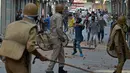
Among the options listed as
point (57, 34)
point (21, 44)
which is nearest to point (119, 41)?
point (57, 34)

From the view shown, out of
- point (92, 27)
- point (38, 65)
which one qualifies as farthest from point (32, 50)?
point (92, 27)

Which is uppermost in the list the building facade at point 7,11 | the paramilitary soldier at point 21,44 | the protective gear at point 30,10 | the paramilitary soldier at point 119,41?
the protective gear at point 30,10

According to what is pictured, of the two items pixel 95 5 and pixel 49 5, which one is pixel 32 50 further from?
pixel 95 5

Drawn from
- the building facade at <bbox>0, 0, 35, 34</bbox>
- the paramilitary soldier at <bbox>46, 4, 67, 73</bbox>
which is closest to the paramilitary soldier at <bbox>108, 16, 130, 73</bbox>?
the paramilitary soldier at <bbox>46, 4, 67, 73</bbox>

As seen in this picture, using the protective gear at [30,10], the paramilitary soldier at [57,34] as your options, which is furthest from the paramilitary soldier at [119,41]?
the protective gear at [30,10]

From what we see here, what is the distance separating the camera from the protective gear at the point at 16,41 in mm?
6496

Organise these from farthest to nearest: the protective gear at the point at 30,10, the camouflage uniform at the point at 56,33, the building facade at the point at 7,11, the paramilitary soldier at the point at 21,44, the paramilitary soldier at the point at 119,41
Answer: the building facade at the point at 7,11
the camouflage uniform at the point at 56,33
the paramilitary soldier at the point at 119,41
the protective gear at the point at 30,10
the paramilitary soldier at the point at 21,44

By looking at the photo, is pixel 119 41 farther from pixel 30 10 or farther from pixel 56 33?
pixel 30 10

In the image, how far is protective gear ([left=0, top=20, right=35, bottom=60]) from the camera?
6496mm

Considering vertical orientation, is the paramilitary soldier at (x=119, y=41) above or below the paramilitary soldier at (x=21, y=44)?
below

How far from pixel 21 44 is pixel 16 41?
0.09 meters

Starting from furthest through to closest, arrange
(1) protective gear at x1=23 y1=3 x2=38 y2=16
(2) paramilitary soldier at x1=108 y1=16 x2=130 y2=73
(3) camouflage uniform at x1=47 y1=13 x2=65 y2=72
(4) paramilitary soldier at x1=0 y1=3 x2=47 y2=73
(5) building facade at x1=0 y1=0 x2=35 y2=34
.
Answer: (5) building facade at x1=0 y1=0 x2=35 y2=34, (3) camouflage uniform at x1=47 y1=13 x2=65 y2=72, (2) paramilitary soldier at x1=108 y1=16 x2=130 y2=73, (1) protective gear at x1=23 y1=3 x2=38 y2=16, (4) paramilitary soldier at x1=0 y1=3 x2=47 y2=73

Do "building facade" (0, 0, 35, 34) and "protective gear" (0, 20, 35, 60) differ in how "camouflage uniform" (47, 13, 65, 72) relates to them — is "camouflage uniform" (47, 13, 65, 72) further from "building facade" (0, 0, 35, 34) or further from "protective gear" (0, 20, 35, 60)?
"building facade" (0, 0, 35, 34)

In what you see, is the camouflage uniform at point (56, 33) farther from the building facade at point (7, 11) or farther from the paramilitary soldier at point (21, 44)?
the building facade at point (7, 11)
